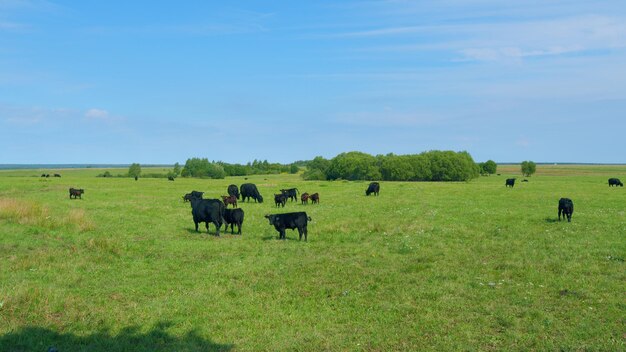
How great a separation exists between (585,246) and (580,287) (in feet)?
21.6

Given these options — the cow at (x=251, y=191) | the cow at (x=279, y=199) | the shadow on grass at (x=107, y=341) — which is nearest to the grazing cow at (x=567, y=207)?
the cow at (x=279, y=199)

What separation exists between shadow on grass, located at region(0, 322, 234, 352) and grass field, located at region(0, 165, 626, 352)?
0.14 feet

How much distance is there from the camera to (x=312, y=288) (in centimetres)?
1357

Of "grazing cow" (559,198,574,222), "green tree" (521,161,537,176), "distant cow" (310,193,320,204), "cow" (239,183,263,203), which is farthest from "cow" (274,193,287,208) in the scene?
"green tree" (521,161,537,176)

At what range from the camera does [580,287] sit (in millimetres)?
13297

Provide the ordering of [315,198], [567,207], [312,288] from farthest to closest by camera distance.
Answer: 1. [315,198]
2. [567,207]
3. [312,288]

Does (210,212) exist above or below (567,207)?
below

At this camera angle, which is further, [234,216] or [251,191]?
[251,191]

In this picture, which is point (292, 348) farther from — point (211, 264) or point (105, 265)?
point (105, 265)

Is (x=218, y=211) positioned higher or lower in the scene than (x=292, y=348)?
higher

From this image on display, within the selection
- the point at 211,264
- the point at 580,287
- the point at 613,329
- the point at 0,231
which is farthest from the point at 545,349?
the point at 0,231

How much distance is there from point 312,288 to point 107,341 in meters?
5.82

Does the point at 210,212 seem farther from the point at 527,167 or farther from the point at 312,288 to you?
the point at 527,167

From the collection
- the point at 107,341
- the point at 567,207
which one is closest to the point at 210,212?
the point at 107,341
